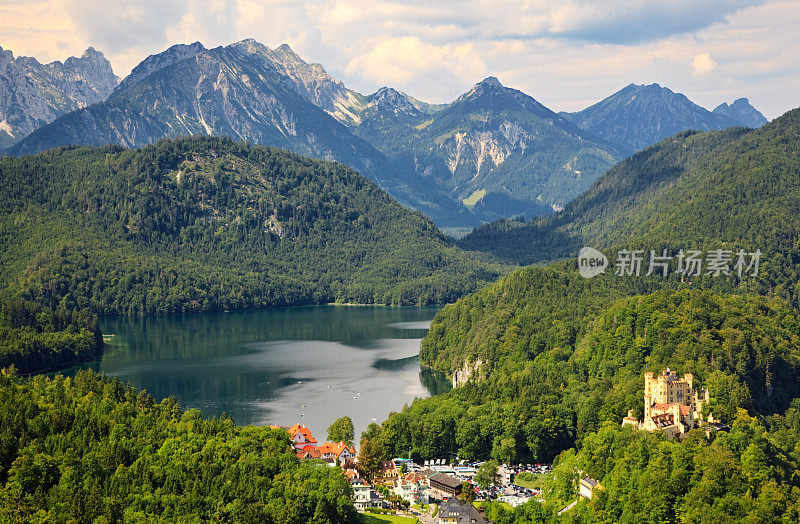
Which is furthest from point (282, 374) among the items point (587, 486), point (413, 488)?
point (587, 486)

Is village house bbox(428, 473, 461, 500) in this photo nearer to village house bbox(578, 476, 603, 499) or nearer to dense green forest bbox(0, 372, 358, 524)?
dense green forest bbox(0, 372, 358, 524)

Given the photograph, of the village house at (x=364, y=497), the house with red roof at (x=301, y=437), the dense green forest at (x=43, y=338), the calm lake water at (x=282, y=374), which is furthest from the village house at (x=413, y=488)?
the dense green forest at (x=43, y=338)

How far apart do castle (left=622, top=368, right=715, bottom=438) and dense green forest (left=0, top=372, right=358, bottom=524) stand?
30.4 m

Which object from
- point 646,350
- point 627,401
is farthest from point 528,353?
point 627,401

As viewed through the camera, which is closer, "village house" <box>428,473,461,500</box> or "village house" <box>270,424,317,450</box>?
"village house" <box>428,473,461,500</box>

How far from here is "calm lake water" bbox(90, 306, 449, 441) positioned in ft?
409

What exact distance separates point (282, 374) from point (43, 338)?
4028 centimetres

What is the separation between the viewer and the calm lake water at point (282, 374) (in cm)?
12469

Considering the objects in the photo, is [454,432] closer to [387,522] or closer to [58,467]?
[387,522]

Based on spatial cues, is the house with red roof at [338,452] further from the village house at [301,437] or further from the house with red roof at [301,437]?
the house with red roof at [301,437]

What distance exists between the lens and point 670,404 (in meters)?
98.1

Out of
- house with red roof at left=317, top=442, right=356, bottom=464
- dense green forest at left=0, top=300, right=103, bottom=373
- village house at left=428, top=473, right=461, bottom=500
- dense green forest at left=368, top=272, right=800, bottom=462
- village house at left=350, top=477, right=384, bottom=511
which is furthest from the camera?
dense green forest at left=0, top=300, right=103, bottom=373

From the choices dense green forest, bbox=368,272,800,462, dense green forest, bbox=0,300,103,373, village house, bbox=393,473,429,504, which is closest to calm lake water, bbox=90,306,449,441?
dense green forest, bbox=0,300,103,373

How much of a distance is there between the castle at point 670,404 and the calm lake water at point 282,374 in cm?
3106
